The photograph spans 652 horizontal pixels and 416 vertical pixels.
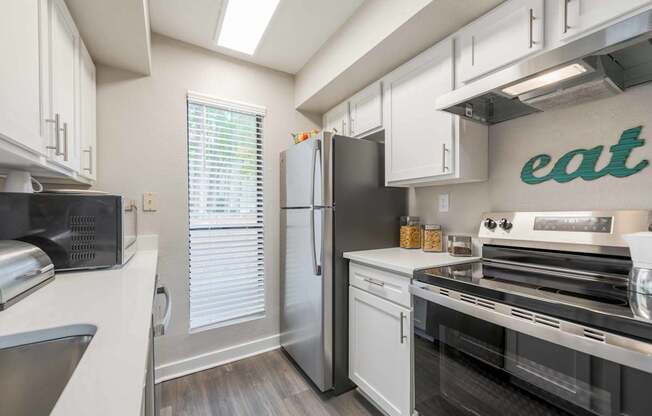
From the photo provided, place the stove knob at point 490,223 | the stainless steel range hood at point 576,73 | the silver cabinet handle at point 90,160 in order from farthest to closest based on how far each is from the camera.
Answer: the silver cabinet handle at point 90,160, the stove knob at point 490,223, the stainless steel range hood at point 576,73

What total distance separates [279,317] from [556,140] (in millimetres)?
2293

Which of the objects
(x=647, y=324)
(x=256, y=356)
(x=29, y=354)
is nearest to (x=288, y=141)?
(x=256, y=356)

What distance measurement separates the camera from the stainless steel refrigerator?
6.01 feet

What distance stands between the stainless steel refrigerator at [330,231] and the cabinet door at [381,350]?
12 centimetres


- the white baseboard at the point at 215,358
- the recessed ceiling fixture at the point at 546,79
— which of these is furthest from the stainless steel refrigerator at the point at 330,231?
the recessed ceiling fixture at the point at 546,79

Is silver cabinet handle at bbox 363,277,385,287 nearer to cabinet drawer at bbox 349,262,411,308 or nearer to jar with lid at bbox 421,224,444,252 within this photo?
cabinet drawer at bbox 349,262,411,308

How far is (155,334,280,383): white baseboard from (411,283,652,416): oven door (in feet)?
4.76

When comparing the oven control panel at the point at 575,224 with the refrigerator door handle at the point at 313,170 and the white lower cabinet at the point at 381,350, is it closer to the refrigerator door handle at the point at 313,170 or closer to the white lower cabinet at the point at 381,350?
the white lower cabinet at the point at 381,350

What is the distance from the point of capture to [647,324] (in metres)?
0.71

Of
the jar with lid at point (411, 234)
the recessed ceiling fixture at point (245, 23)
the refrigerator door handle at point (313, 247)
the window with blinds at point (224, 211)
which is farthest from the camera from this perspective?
the window with blinds at point (224, 211)

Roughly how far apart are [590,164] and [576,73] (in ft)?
1.47

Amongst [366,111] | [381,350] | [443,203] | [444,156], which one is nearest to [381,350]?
[381,350]

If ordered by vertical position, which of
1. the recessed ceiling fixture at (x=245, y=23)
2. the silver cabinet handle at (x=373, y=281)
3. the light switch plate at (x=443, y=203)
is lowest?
the silver cabinet handle at (x=373, y=281)

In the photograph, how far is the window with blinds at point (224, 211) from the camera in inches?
85.5
